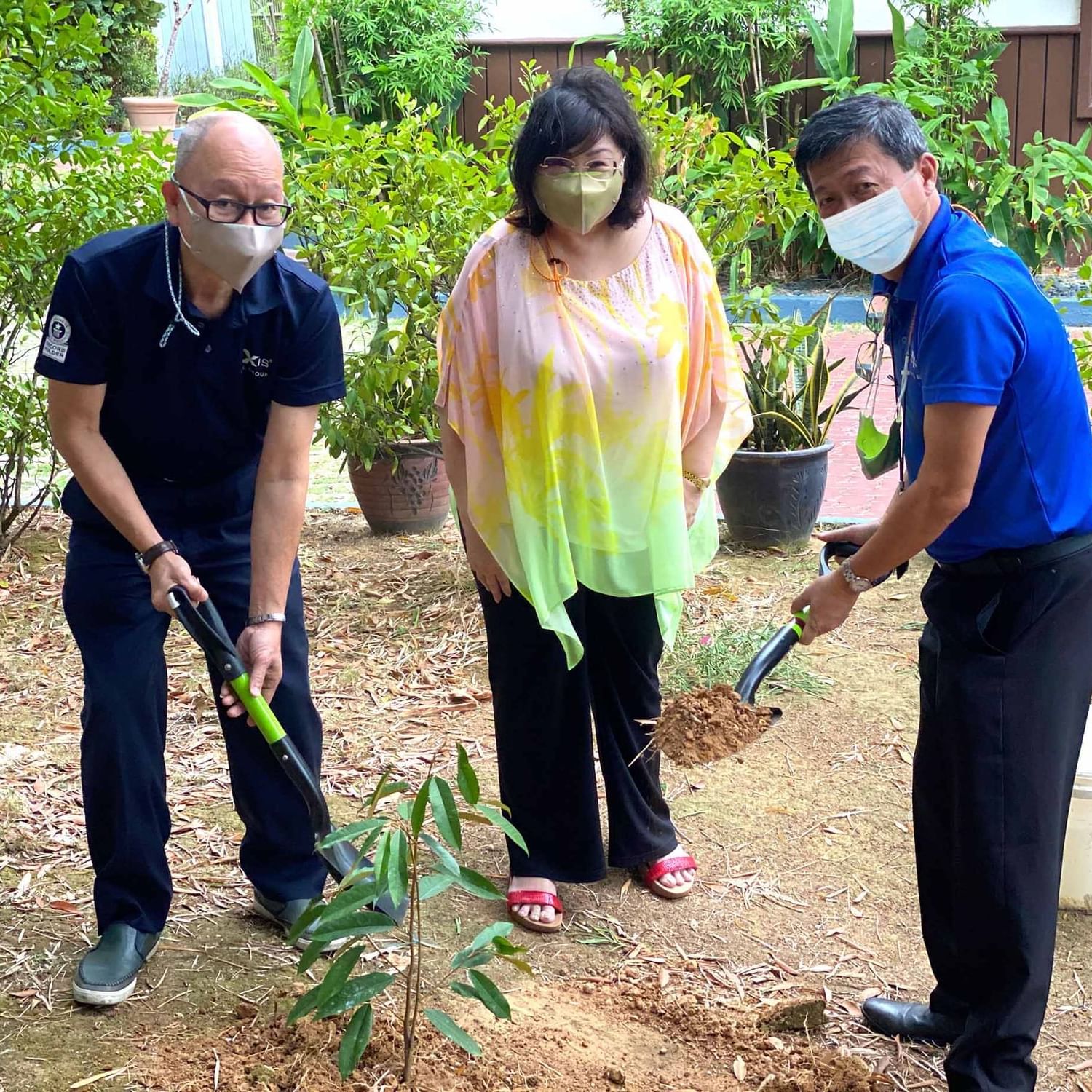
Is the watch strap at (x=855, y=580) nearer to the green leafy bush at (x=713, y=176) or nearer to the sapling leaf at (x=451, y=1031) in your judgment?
the sapling leaf at (x=451, y=1031)

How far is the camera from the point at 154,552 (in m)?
2.63

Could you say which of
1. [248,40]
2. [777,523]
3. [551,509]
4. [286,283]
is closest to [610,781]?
[551,509]

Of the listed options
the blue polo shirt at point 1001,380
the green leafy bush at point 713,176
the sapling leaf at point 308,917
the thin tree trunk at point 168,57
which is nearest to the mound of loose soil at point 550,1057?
the sapling leaf at point 308,917

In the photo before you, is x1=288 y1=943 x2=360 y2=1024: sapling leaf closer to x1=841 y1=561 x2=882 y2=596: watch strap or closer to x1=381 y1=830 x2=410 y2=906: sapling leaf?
x1=381 y1=830 x2=410 y2=906: sapling leaf

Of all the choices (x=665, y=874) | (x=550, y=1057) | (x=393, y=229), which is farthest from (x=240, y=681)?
(x=393, y=229)

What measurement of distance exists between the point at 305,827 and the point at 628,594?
36.5 inches

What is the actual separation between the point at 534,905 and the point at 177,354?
154 cm

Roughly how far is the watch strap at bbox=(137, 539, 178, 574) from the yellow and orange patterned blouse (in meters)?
0.69

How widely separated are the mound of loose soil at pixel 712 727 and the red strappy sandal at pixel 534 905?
1.71 ft

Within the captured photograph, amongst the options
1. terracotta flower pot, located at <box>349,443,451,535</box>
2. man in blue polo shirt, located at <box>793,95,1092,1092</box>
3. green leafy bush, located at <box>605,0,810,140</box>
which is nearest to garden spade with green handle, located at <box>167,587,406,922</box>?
man in blue polo shirt, located at <box>793,95,1092,1092</box>

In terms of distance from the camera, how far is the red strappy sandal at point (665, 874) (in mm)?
3242

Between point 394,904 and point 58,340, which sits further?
point 58,340

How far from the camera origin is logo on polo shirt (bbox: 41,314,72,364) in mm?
2549

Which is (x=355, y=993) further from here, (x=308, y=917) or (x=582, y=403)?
(x=582, y=403)
